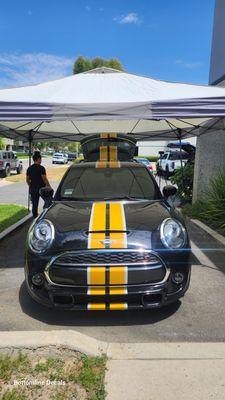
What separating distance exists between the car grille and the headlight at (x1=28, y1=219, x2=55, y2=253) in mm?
308

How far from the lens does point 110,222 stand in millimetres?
3855

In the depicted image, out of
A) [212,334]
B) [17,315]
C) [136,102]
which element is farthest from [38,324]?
[136,102]

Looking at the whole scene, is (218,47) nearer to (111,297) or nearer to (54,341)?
(111,297)

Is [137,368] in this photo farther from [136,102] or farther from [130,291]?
[136,102]

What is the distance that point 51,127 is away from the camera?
946 centimetres

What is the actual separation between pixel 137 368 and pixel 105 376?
0.91ft

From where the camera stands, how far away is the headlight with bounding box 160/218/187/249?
3695mm

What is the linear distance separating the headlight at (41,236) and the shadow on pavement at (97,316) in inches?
29.1

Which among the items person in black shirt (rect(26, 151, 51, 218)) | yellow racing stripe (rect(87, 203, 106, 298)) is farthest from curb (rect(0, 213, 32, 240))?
yellow racing stripe (rect(87, 203, 106, 298))

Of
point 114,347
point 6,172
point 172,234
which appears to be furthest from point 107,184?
point 6,172

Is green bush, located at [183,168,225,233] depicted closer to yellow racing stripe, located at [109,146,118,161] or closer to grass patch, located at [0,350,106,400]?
yellow racing stripe, located at [109,146,118,161]

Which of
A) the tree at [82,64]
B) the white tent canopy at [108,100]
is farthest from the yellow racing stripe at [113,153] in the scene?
the tree at [82,64]

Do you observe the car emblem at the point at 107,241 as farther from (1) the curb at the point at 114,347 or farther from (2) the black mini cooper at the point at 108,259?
(1) the curb at the point at 114,347

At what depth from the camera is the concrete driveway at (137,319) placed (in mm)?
3486
